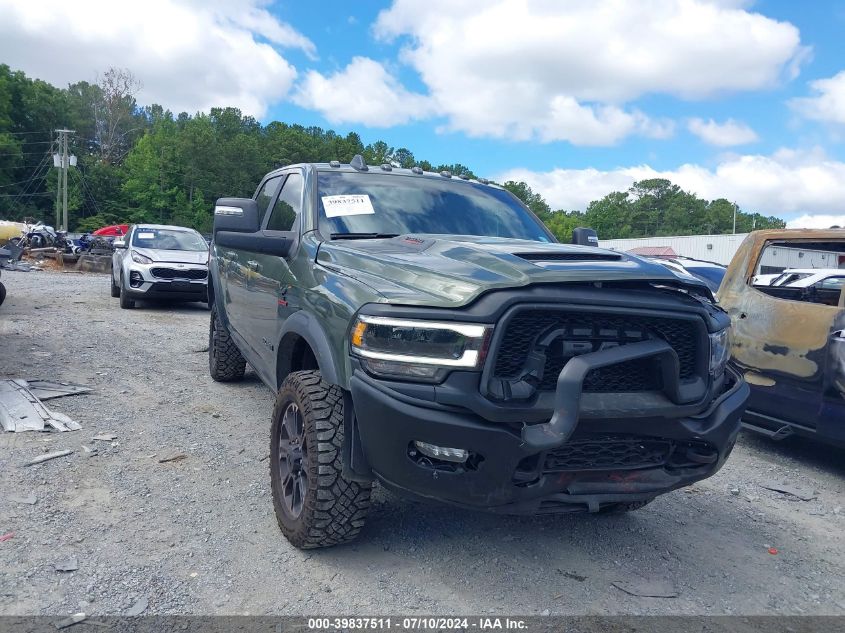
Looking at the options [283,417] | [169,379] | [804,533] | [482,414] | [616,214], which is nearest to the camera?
[482,414]

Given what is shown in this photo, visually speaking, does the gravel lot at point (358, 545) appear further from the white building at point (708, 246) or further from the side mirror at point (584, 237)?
the white building at point (708, 246)

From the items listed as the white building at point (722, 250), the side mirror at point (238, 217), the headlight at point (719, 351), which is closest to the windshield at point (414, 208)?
the side mirror at point (238, 217)

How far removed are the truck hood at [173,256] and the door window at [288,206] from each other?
7.91 metres

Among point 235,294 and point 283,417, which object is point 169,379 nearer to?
point 235,294

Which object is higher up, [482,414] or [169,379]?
[482,414]

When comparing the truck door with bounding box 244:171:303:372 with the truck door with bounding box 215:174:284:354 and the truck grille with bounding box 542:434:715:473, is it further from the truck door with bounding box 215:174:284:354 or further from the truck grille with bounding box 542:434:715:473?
the truck grille with bounding box 542:434:715:473

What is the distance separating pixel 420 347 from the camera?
2439 mm

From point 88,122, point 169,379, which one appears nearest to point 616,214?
point 88,122

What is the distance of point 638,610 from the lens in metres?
2.74

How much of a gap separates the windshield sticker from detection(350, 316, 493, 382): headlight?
1.47 m

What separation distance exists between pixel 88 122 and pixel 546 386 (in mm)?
95444

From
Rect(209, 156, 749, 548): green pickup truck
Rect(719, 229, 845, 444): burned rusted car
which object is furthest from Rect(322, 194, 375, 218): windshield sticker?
Rect(719, 229, 845, 444): burned rusted car

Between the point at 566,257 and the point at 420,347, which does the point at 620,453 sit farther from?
the point at 420,347

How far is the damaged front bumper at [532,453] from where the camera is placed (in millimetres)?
2365
